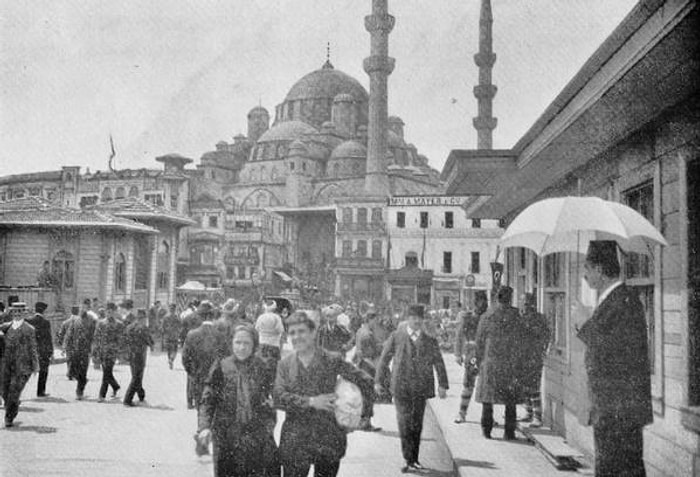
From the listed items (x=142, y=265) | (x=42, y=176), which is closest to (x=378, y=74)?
(x=42, y=176)

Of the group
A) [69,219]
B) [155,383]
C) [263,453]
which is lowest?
[155,383]

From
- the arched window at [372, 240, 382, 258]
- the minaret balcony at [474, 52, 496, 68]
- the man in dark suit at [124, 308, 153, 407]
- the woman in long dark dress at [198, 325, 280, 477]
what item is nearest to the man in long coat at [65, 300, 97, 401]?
the man in dark suit at [124, 308, 153, 407]

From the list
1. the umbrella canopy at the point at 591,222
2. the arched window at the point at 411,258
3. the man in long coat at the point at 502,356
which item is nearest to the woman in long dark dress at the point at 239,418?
the umbrella canopy at the point at 591,222

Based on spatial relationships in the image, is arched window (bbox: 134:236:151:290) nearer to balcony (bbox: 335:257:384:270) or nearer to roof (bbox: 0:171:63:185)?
balcony (bbox: 335:257:384:270)

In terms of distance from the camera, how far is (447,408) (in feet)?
32.3

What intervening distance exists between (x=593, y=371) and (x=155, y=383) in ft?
36.9

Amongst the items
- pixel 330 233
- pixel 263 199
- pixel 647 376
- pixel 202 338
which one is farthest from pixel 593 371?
pixel 263 199

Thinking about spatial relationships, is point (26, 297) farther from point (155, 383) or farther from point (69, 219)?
point (155, 383)

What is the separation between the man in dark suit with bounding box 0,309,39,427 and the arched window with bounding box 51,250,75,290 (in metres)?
17.4

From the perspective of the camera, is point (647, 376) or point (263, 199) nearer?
point (647, 376)

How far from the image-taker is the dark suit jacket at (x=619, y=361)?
382cm

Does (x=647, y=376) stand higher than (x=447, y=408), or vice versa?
(x=647, y=376)

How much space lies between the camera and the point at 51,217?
83.1ft

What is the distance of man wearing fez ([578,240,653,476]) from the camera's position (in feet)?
12.5
